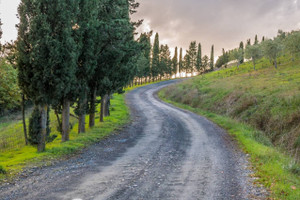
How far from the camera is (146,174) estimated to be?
7535 mm

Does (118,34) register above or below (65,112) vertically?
above

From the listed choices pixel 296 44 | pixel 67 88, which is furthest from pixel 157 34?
pixel 67 88

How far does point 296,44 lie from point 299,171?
4689cm

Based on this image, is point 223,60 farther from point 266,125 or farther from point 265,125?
point 266,125

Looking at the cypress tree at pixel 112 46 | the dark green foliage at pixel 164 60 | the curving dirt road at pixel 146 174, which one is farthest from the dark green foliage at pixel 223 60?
the curving dirt road at pixel 146 174

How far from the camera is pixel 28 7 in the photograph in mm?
9953

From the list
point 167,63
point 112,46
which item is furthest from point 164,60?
point 112,46

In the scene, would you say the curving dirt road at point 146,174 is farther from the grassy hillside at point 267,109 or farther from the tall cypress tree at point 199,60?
the tall cypress tree at point 199,60

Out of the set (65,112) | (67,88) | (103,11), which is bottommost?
(65,112)

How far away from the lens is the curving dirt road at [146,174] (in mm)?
5980

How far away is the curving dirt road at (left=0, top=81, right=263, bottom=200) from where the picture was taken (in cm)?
598

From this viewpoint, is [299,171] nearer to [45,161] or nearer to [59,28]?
[45,161]

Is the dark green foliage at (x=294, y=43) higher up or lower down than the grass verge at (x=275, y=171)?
higher up

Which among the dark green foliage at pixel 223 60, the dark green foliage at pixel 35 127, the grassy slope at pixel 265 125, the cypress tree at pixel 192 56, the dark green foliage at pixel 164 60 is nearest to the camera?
the grassy slope at pixel 265 125
